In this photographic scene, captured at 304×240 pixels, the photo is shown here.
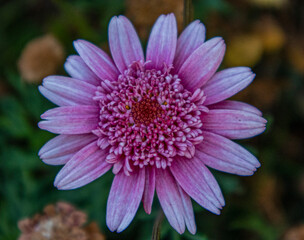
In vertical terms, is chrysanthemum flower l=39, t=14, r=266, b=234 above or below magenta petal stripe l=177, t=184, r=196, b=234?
above

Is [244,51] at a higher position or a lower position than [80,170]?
lower

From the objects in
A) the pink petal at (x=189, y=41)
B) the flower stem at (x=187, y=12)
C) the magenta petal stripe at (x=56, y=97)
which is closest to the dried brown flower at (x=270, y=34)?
the flower stem at (x=187, y=12)

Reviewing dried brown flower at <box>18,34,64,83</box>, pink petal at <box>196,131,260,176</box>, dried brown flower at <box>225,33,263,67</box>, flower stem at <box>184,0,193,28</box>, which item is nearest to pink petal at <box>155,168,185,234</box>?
pink petal at <box>196,131,260,176</box>

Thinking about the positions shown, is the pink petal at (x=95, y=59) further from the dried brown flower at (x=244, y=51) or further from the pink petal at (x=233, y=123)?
the dried brown flower at (x=244, y=51)

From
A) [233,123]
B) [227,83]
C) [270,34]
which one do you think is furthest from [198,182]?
[270,34]

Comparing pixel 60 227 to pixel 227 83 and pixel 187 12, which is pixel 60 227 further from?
pixel 187 12

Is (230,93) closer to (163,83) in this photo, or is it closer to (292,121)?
(163,83)

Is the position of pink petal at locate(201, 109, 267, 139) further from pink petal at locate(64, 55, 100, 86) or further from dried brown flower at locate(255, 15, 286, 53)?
dried brown flower at locate(255, 15, 286, 53)
